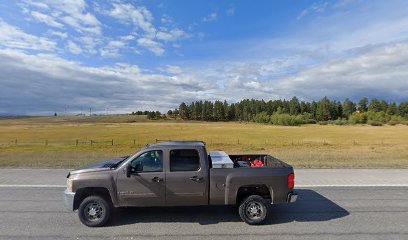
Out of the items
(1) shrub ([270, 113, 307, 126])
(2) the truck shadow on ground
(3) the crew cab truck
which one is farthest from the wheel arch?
(1) shrub ([270, 113, 307, 126])

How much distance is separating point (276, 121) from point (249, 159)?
128 metres

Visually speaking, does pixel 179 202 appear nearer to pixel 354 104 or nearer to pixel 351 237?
pixel 351 237

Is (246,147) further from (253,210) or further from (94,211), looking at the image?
(94,211)

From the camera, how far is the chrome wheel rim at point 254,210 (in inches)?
222

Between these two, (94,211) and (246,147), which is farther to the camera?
(246,147)

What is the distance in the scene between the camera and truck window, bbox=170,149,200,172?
223 inches

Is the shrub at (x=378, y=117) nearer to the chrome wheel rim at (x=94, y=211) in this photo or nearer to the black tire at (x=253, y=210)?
the black tire at (x=253, y=210)

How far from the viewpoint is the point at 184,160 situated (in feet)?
18.8

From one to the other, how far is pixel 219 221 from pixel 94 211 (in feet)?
8.03

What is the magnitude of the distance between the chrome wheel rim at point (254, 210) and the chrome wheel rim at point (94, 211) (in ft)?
9.22

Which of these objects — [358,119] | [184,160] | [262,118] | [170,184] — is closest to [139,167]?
[170,184]

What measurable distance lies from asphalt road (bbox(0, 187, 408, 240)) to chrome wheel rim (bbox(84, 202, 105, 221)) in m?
0.23

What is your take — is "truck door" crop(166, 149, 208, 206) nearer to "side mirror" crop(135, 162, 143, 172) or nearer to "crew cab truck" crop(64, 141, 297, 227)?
"crew cab truck" crop(64, 141, 297, 227)

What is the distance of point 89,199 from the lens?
558cm
